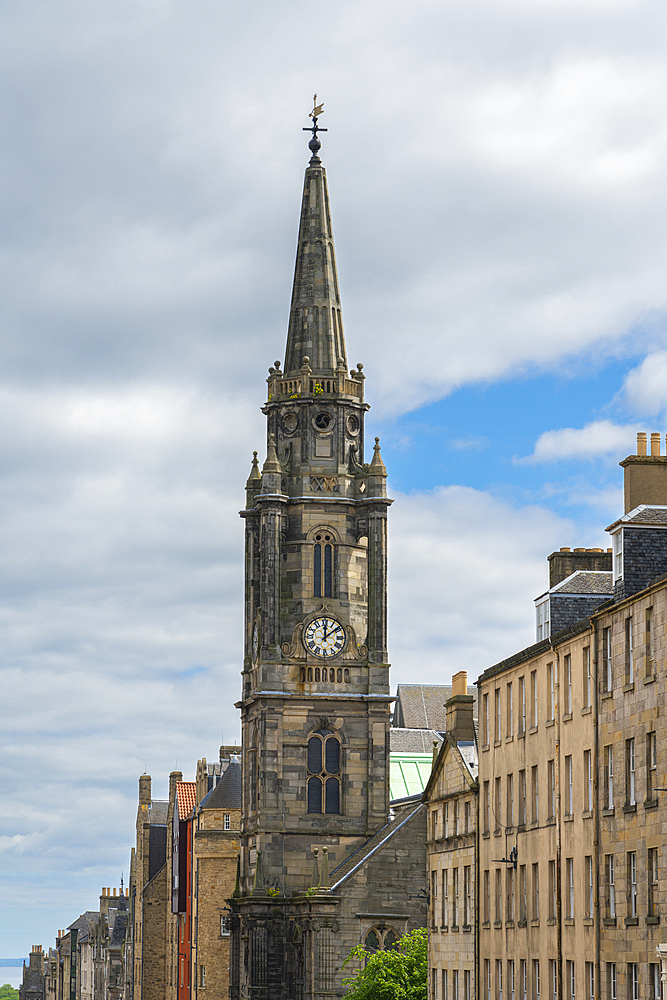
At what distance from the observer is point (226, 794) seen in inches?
4742

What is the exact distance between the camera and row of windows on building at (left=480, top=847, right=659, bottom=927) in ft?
165

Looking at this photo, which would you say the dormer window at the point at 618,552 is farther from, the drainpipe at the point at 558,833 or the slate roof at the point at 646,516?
the drainpipe at the point at 558,833

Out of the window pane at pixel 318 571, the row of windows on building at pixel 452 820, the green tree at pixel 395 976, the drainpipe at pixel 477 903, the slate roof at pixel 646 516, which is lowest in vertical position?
the green tree at pixel 395 976

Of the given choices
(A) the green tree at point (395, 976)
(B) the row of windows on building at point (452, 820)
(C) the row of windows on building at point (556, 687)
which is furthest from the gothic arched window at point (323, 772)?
(C) the row of windows on building at point (556, 687)

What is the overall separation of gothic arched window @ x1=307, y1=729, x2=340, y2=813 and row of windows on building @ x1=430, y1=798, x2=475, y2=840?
923 inches

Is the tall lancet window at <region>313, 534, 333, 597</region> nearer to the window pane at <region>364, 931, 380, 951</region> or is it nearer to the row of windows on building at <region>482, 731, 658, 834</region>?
the window pane at <region>364, 931, 380, 951</region>

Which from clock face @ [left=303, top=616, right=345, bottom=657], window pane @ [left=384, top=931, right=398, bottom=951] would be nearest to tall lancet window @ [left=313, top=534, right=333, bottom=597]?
clock face @ [left=303, top=616, right=345, bottom=657]

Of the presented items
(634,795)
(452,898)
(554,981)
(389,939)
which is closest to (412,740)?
(389,939)

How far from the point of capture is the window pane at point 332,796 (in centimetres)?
10025

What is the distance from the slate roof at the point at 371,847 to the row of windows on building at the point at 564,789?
25162 millimetres

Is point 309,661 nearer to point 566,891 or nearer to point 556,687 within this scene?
point 556,687

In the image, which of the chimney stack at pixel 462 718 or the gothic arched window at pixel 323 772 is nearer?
the chimney stack at pixel 462 718

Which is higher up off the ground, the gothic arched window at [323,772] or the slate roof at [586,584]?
the slate roof at [586,584]

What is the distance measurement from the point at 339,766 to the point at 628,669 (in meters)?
48.8
